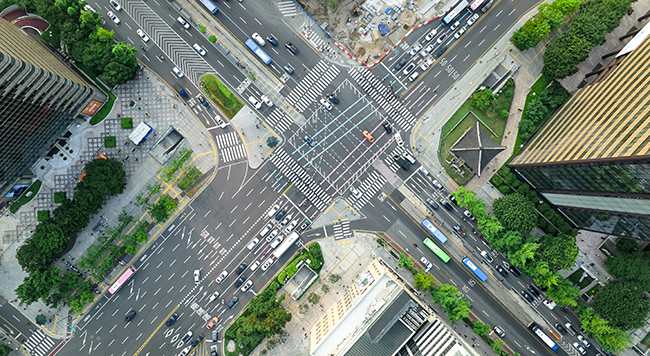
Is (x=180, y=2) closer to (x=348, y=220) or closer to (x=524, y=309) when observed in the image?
(x=348, y=220)

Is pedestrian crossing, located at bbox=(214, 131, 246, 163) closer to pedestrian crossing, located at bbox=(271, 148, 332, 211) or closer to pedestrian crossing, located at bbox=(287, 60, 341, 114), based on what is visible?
pedestrian crossing, located at bbox=(271, 148, 332, 211)

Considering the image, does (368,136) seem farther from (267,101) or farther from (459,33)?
(459,33)

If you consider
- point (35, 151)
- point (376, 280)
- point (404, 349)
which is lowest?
point (35, 151)

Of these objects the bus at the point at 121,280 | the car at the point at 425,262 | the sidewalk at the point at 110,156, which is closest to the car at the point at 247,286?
the sidewalk at the point at 110,156

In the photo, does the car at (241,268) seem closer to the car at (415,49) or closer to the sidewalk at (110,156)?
the sidewalk at (110,156)

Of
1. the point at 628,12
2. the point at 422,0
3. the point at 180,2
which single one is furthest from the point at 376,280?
the point at 628,12

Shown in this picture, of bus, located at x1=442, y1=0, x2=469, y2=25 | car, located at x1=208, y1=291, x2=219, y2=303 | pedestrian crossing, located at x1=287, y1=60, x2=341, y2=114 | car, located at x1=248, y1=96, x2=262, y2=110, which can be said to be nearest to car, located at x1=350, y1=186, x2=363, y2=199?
pedestrian crossing, located at x1=287, y1=60, x2=341, y2=114

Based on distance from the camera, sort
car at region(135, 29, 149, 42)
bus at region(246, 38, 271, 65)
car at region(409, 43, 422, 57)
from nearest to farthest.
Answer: bus at region(246, 38, 271, 65)
car at region(409, 43, 422, 57)
car at region(135, 29, 149, 42)
